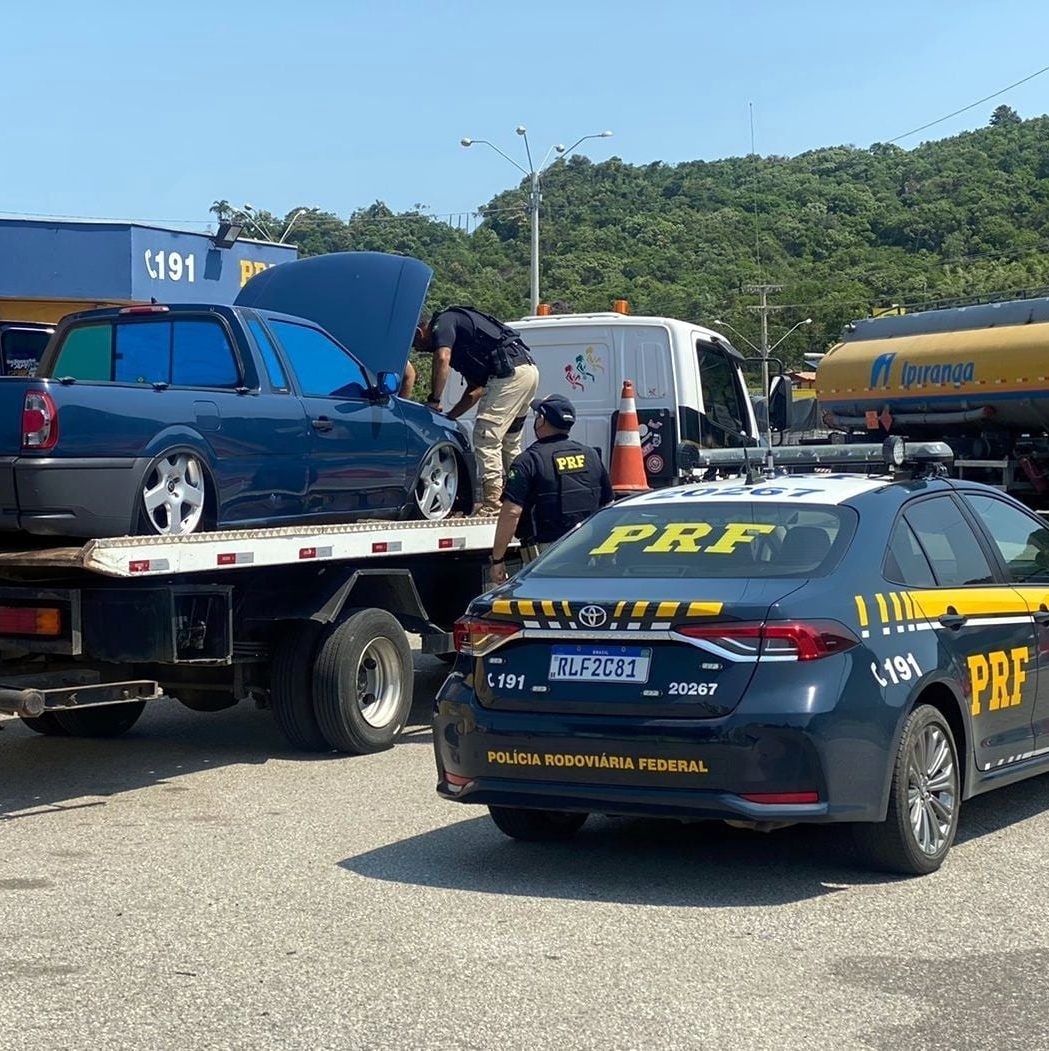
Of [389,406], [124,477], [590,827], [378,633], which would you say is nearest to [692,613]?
[590,827]

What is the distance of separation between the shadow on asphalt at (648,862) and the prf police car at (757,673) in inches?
7.5

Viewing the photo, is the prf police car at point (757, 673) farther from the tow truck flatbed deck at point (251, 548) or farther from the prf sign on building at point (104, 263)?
the prf sign on building at point (104, 263)

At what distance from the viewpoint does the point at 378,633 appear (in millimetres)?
9133

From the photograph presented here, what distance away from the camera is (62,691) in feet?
24.4

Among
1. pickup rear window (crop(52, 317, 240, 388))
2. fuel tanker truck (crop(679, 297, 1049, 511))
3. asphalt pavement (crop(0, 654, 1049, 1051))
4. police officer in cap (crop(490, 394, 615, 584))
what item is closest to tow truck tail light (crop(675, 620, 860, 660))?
asphalt pavement (crop(0, 654, 1049, 1051))

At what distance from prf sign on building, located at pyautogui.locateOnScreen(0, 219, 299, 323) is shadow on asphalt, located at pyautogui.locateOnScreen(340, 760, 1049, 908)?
1668cm

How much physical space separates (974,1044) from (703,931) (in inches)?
49.0

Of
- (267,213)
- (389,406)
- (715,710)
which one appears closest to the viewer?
(715,710)

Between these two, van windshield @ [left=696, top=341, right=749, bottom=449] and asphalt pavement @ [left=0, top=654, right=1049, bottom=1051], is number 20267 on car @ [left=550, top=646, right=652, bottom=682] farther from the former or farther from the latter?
van windshield @ [left=696, top=341, right=749, bottom=449]

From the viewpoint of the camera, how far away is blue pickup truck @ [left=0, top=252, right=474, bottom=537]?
7.38 metres

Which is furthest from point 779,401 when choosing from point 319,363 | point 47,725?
point 47,725

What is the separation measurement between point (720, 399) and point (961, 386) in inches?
392

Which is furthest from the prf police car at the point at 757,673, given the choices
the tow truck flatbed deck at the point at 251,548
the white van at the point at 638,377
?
the white van at the point at 638,377

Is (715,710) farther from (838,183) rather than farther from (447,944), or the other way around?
(838,183)
